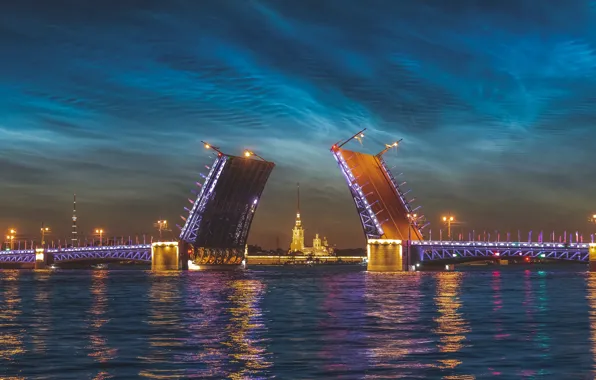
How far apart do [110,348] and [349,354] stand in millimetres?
5513

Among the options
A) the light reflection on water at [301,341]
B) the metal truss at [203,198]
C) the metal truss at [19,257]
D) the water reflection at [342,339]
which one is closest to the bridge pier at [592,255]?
the metal truss at [203,198]

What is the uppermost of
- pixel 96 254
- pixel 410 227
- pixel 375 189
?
pixel 375 189

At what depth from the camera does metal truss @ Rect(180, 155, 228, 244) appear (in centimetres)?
9369

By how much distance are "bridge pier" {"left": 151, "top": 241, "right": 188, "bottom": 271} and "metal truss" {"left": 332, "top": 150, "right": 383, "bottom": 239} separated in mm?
26855

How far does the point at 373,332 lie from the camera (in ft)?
80.2

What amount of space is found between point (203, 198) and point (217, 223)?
1119 cm

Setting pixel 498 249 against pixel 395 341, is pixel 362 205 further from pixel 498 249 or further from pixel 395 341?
pixel 395 341

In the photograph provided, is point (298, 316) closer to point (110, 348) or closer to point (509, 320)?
point (509, 320)

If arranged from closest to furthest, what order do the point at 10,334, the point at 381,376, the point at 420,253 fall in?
the point at 381,376
the point at 10,334
the point at 420,253

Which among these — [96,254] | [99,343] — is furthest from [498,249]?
[99,343]

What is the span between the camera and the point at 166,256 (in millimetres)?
121562

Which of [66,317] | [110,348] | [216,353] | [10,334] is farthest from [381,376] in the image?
[66,317]

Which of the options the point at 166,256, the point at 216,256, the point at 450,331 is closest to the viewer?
the point at 450,331

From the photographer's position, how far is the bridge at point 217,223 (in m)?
96.1
